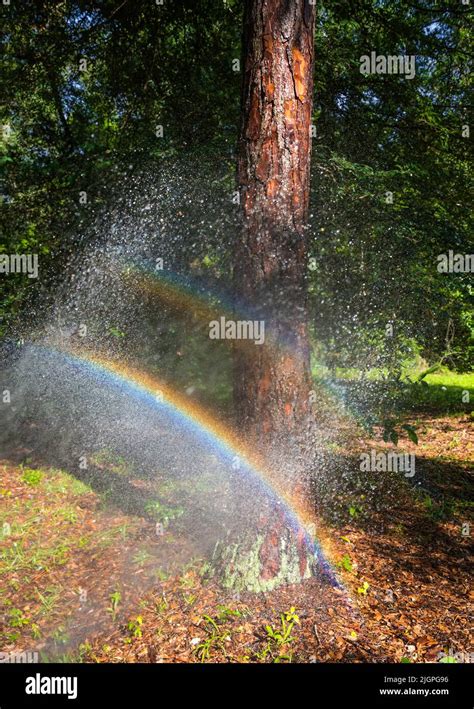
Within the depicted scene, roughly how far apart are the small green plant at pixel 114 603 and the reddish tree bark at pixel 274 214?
1.50 m

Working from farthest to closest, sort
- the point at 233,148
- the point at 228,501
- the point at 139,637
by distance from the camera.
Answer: the point at 233,148, the point at 228,501, the point at 139,637

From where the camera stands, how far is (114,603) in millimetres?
3633

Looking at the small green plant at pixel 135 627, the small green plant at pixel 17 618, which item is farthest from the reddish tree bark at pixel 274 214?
the small green plant at pixel 17 618

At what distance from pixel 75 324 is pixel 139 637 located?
436 centimetres

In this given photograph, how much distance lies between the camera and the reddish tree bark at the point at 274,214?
3.61 metres

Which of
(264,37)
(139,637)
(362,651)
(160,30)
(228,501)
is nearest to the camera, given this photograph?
(362,651)

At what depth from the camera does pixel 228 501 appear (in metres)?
4.79

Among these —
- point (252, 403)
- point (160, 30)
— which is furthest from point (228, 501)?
point (160, 30)

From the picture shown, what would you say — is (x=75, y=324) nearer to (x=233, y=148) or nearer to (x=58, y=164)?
(x=58, y=164)

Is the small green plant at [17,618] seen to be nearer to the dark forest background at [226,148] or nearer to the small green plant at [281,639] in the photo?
the small green plant at [281,639]

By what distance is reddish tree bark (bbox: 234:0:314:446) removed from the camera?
361 centimetres

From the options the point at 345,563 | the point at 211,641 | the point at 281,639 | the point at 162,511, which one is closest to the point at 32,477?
the point at 162,511

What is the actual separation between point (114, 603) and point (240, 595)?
2.92ft

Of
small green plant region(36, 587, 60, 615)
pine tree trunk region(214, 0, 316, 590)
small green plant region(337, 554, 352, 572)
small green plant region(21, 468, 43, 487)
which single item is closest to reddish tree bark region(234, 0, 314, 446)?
pine tree trunk region(214, 0, 316, 590)
